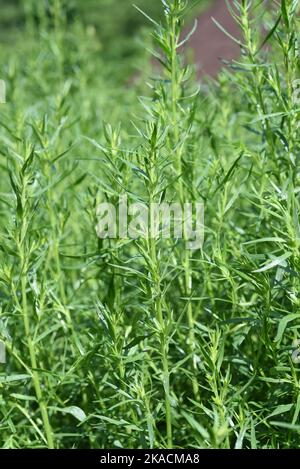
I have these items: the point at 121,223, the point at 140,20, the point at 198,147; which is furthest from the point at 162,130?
the point at 140,20

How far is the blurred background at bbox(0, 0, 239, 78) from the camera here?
5.34 meters

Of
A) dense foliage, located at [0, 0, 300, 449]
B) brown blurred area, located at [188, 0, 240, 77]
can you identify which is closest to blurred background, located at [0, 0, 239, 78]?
brown blurred area, located at [188, 0, 240, 77]

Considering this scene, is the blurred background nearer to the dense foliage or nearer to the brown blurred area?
the brown blurred area

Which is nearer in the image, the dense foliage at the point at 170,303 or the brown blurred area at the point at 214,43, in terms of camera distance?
the dense foliage at the point at 170,303

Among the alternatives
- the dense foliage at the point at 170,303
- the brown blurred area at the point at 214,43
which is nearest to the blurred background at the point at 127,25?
the brown blurred area at the point at 214,43

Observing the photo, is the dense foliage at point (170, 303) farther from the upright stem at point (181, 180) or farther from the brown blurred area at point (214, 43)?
the brown blurred area at point (214, 43)

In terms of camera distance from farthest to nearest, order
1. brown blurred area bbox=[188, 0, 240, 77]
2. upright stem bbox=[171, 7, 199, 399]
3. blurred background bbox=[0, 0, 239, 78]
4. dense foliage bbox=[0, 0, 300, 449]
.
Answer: blurred background bbox=[0, 0, 239, 78] < brown blurred area bbox=[188, 0, 240, 77] < upright stem bbox=[171, 7, 199, 399] < dense foliage bbox=[0, 0, 300, 449]

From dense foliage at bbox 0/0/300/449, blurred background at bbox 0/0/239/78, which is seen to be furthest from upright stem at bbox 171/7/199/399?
blurred background at bbox 0/0/239/78

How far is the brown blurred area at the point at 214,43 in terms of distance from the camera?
198 inches

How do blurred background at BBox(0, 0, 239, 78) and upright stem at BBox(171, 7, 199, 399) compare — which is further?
blurred background at BBox(0, 0, 239, 78)

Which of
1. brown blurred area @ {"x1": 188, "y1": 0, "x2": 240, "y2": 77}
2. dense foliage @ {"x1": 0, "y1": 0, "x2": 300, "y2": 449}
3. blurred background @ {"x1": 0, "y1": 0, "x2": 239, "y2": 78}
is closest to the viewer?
dense foliage @ {"x1": 0, "y1": 0, "x2": 300, "y2": 449}

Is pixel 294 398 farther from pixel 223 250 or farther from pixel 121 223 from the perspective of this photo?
pixel 121 223

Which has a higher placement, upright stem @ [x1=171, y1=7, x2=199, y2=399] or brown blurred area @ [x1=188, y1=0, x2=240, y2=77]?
brown blurred area @ [x1=188, y1=0, x2=240, y2=77]

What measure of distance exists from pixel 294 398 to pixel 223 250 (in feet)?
0.89
